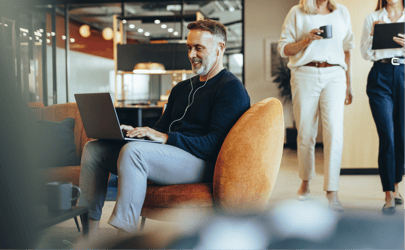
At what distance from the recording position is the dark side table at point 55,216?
0.78 m

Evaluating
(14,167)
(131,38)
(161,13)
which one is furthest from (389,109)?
(131,38)

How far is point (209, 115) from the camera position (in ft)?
5.58

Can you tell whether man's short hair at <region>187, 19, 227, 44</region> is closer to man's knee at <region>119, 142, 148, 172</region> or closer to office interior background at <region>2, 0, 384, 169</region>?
man's knee at <region>119, 142, 148, 172</region>

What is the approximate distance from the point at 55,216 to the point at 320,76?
7.07ft

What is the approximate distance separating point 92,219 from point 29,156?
0.97m

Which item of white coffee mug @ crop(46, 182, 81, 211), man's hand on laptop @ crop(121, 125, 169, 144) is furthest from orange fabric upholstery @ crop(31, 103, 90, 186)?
white coffee mug @ crop(46, 182, 81, 211)

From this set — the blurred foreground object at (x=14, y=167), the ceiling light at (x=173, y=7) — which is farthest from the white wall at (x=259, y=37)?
the blurred foreground object at (x=14, y=167)

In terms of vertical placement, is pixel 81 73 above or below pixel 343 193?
above

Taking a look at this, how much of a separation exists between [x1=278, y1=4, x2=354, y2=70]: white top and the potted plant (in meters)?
4.10

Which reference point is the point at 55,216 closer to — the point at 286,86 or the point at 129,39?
the point at 286,86

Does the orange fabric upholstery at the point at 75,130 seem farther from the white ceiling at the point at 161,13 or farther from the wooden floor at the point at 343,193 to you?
the white ceiling at the point at 161,13

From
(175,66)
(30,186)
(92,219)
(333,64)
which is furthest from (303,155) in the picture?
(175,66)

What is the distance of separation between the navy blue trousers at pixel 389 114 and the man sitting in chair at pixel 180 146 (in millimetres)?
1328

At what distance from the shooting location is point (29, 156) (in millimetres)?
664
